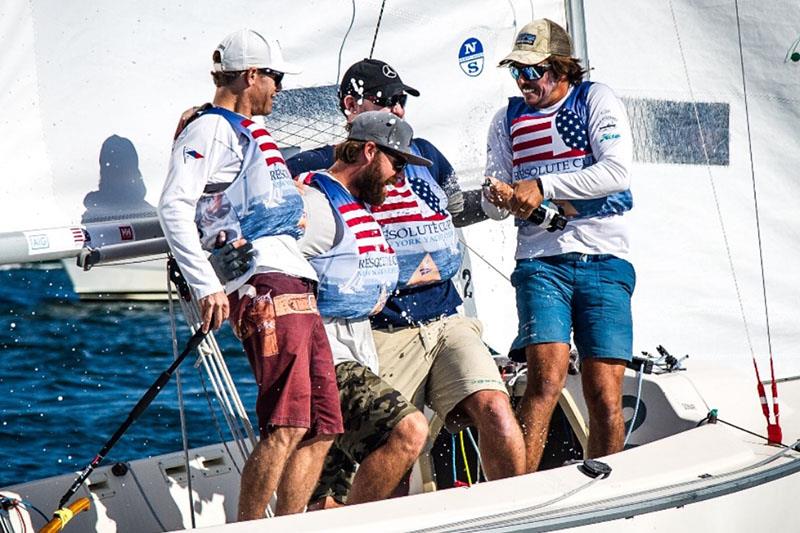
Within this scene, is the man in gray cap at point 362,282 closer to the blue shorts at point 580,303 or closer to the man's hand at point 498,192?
the man's hand at point 498,192

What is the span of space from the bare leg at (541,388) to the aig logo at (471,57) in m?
1.11

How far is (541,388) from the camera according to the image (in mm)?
3646

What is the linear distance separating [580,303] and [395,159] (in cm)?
64

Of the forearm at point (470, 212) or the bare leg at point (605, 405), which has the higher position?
the forearm at point (470, 212)

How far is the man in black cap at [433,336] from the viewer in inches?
136

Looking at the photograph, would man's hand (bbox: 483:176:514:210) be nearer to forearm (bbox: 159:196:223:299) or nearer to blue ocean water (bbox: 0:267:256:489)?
forearm (bbox: 159:196:223:299)

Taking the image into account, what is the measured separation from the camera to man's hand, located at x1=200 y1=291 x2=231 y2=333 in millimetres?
3016

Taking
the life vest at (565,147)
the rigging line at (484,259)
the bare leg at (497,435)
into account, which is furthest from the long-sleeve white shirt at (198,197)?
the rigging line at (484,259)

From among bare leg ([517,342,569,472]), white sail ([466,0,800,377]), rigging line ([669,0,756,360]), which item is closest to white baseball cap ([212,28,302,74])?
bare leg ([517,342,569,472])

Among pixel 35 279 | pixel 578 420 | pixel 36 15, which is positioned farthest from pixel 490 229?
pixel 35 279

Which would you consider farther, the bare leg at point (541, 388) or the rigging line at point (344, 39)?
the rigging line at point (344, 39)

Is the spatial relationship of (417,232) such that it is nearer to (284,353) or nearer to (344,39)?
(284,353)

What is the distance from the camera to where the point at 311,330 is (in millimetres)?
3176

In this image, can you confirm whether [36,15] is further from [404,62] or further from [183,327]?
[183,327]
